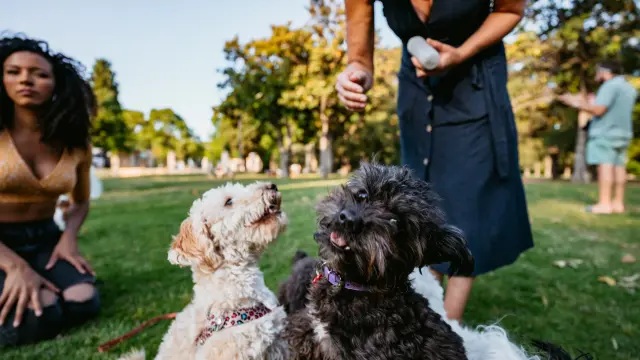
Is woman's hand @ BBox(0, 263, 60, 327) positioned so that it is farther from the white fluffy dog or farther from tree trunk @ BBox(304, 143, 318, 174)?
tree trunk @ BBox(304, 143, 318, 174)

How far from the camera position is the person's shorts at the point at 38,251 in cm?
365

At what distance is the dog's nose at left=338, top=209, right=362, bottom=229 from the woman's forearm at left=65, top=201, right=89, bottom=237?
3373mm

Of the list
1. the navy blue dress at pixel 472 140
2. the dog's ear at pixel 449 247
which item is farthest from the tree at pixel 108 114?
the dog's ear at pixel 449 247

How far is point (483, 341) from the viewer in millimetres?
2184

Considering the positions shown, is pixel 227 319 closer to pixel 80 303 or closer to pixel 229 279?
pixel 229 279

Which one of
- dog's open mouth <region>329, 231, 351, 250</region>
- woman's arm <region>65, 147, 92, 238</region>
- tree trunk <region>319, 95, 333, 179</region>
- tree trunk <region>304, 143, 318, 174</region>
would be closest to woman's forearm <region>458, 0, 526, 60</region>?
dog's open mouth <region>329, 231, 351, 250</region>

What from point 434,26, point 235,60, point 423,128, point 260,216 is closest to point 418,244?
point 260,216

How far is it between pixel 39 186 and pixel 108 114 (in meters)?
45.7

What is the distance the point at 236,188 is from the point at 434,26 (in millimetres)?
1727

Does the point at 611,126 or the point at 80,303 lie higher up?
the point at 611,126

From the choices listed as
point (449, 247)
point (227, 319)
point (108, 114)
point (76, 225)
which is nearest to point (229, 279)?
point (227, 319)

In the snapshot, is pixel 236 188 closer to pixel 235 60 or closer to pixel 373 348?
pixel 373 348

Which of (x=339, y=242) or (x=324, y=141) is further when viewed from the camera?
(x=324, y=141)

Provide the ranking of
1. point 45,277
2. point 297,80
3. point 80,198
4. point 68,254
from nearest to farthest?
1. point 45,277
2. point 68,254
3. point 80,198
4. point 297,80
